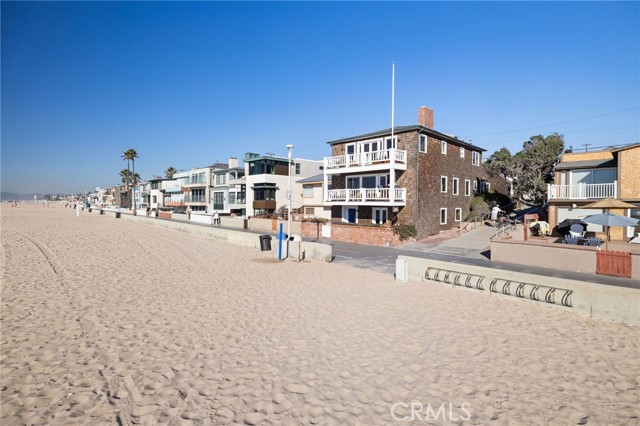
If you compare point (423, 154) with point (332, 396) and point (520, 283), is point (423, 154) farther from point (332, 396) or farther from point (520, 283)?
point (332, 396)

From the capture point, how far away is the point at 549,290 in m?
10.0

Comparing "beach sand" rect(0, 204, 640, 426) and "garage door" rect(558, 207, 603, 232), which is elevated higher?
"garage door" rect(558, 207, 603, 232)

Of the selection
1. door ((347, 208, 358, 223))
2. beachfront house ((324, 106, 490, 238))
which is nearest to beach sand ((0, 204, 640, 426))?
beachfront house ((324, 106, 490, 238))

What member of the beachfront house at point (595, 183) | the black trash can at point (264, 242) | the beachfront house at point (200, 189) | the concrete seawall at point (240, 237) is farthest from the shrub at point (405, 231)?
the beachfront house at point (200, 189)

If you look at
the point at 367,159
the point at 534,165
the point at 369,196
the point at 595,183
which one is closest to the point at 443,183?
the point at 369,196

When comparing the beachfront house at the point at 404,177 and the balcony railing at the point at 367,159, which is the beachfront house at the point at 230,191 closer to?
the balcony railing at the point at 367,159

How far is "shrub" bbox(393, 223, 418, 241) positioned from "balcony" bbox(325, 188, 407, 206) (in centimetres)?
219

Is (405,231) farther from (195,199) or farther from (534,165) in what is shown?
(195,199)

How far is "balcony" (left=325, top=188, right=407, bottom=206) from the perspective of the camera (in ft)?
87.2

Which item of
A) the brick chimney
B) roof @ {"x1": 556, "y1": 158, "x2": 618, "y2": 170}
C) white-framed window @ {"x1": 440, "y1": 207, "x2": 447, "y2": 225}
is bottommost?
white-framed window @ {"x1": 440, "y1": 207, "x2": 447, "y2": 225}

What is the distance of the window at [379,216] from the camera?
28975 millimetres

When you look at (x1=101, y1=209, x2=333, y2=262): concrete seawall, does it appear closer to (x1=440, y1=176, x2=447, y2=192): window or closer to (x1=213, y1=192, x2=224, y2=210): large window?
(x1=213, y1=192, x2=224, y2=210): large window

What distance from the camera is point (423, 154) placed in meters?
27.5

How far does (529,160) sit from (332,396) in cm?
3313
